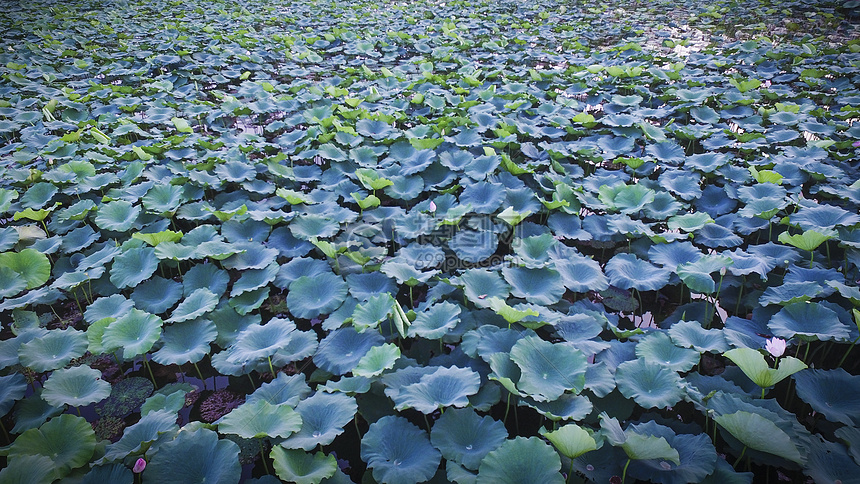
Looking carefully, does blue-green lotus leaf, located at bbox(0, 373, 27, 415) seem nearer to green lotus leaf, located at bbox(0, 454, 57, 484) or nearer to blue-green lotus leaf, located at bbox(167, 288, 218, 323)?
green lotus leaf, located at bbox(0, 454, 57, 484)

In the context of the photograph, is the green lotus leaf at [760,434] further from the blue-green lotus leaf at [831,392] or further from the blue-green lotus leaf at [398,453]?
the blue-green lotus leaf at [398,453]

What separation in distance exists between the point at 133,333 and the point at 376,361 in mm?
1073

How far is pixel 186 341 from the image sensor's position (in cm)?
207

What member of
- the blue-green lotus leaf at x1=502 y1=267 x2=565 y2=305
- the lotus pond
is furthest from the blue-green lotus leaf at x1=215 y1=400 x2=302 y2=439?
the blue-green lotus leaf at x1=502 y1=267 x2=565 y2=305

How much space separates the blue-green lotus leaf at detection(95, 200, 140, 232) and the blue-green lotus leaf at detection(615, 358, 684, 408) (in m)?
2.70

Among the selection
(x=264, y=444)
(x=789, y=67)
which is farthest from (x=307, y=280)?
(x=789, y=67)

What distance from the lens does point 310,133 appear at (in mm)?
3799

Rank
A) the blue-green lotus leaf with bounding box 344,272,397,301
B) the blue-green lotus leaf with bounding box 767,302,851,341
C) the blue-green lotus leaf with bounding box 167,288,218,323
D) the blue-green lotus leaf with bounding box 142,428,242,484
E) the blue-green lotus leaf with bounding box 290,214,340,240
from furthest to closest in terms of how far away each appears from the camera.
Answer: the blue-green lotus leaf with bounding box 290,214,340,240
the blue-green lotus leaf with bounding box 344,272,397,301
the blue-green lotus leaf with bounding box 167,288,218,323
the blue-green lotus leaf with bounding box 767,302,851,341
the blue-green lotus leaf with bounding box 142,428,242,484

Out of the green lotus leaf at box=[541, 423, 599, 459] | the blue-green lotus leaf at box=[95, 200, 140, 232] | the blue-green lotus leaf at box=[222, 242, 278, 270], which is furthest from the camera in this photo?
the blue-green lotus leaf at box=[95, 200, 140, 232]

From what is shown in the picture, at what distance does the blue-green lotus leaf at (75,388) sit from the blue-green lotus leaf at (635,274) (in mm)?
2189

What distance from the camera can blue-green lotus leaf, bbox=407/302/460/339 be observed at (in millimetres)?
1924

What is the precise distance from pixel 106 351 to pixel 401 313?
1.19 metres

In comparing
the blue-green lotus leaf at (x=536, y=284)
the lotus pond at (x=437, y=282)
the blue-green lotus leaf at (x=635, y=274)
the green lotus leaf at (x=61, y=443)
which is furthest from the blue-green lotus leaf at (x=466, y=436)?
the green lotus leaf at (x=61, y=443)

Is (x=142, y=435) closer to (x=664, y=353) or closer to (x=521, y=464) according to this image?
(x=521, y=464)
